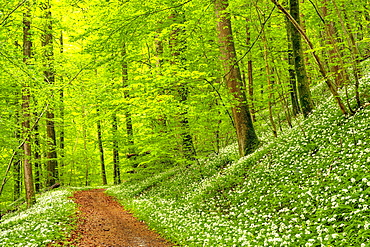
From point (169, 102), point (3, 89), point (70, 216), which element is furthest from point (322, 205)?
point (3, 89)

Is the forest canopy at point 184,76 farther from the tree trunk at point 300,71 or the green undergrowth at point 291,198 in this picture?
the green undergrowth at point 291,198

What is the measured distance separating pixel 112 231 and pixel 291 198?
6.37m

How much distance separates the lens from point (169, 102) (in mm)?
12680

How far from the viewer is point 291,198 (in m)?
7.16

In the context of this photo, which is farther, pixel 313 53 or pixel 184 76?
→ pixel 184 76

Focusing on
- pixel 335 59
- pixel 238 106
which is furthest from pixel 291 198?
pixel 335 59

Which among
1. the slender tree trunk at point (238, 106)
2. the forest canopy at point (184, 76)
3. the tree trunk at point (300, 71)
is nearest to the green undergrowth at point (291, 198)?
the tree trunk at point (300, 71)

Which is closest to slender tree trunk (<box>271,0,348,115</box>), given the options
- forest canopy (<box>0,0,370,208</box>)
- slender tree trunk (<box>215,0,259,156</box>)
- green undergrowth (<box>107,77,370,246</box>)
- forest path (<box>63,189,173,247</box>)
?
forest canopy (<box>0,0,370,208</box>)

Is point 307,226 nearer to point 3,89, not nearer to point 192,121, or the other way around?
point 192,121

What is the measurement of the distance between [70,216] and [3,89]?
8205 millimetres

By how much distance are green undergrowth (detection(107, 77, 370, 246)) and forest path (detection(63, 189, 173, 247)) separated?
46 cm

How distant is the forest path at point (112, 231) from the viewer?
8203 millimetres

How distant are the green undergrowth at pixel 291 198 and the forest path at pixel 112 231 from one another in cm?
46

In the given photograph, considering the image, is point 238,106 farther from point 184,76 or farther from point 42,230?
point 42,230
